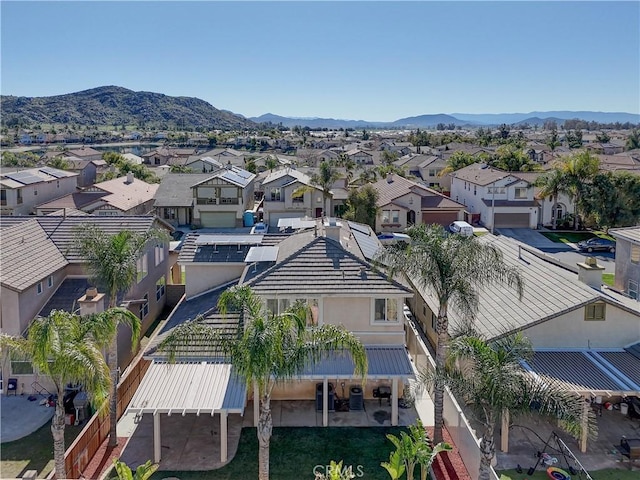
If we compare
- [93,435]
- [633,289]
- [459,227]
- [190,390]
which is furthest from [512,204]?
[93,435]

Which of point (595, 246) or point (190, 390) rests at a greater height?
point (595, 246)

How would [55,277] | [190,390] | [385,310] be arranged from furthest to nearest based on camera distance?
1. [55,277]
2. [385,310]
3. [190,390]

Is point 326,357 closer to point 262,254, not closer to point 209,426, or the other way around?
point 209,426

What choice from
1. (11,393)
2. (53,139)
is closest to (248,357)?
(11,393)

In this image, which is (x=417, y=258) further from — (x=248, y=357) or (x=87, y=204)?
(x=87, y=204)

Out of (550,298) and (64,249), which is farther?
(64,249)

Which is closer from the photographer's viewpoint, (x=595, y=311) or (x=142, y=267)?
(x=595, y=311)

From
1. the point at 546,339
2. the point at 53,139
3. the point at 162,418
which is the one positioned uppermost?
the point at 53,139
